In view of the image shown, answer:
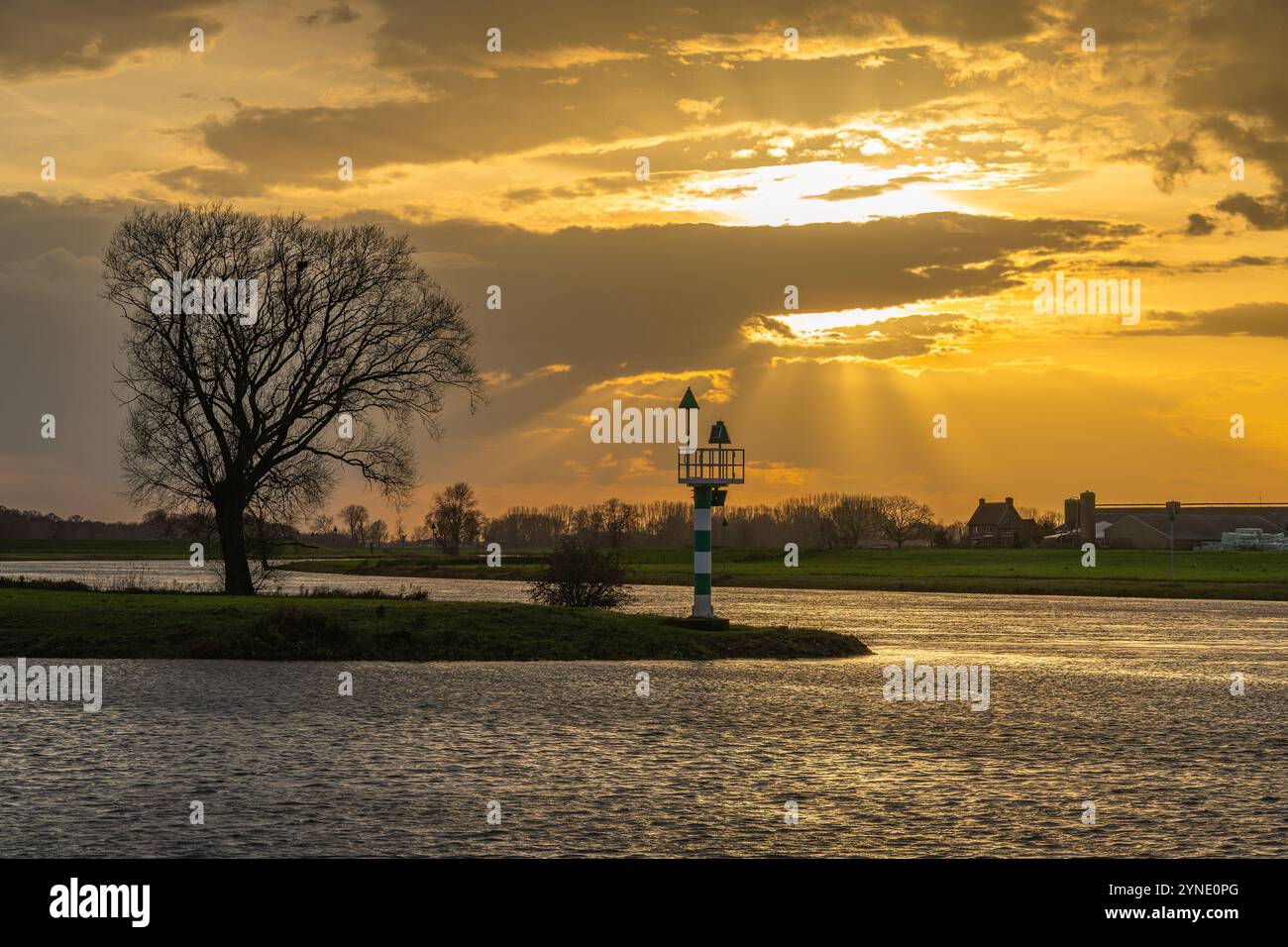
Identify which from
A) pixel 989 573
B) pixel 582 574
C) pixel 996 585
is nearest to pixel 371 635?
pixel 582 574

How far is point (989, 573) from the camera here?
101938 mm

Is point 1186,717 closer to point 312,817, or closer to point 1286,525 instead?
point 312,817

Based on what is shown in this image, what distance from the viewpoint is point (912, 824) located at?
11141 millimetres

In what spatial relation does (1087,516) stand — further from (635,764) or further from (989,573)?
(635,764)

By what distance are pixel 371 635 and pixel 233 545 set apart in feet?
57.1

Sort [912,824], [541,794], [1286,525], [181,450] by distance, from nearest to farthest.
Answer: [912,824]
[541,794]
[181,450]
[1286,525]

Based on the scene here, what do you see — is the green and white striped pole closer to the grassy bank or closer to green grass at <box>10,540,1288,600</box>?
the grassy bank

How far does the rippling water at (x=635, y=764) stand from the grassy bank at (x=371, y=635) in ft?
6.33

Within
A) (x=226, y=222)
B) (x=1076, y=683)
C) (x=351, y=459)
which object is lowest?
(x=1076, y=683)

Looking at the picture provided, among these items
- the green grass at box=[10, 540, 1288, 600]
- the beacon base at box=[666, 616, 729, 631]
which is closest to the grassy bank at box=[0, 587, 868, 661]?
the beacon base at box=[666, 616, 729, 631]

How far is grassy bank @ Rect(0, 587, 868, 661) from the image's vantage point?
28.7m
